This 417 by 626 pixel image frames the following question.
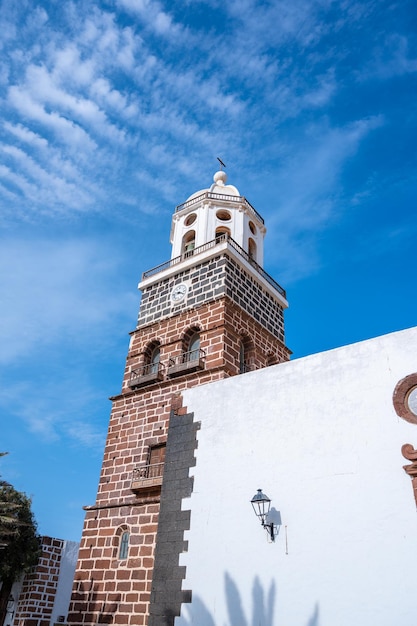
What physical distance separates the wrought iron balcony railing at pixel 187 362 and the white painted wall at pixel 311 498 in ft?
10.8

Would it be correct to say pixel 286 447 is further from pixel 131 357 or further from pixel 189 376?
pixel 131 357

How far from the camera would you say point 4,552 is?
575 inches

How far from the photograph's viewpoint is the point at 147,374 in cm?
1423

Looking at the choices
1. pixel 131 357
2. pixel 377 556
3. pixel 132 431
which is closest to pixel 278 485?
pixel 377 556

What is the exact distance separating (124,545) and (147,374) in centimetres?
429

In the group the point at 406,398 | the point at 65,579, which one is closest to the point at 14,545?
the point at 65,579

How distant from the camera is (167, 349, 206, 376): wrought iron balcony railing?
13.2m

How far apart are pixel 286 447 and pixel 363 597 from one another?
243 centimetres

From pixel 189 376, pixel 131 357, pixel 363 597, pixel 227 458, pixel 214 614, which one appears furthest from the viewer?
pixel 131 357

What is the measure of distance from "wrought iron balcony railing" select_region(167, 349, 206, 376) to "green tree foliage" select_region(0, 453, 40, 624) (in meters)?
5.57

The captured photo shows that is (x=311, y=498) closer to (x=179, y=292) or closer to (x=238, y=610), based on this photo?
(x=238, y=610)

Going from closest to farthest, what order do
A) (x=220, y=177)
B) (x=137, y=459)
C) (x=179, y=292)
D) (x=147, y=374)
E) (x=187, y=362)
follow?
(x=137, y=459) < (x=187, y=362) < (x=147, y=374) < (x=179, y=292) < (x=220, y=177)

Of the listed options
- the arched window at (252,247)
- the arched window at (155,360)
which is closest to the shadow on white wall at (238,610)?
the arched window at (155,360)

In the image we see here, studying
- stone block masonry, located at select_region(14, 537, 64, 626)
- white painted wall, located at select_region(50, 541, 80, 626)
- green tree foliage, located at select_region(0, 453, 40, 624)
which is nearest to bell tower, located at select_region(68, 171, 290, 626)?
green tree foliage, located at select_region(0, 453, 40, 624)
